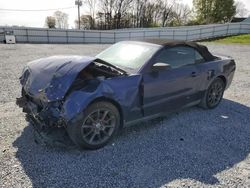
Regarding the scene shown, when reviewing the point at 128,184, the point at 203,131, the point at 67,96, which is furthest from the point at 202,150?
the point at 67,96

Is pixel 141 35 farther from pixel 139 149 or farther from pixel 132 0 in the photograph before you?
pixel 132 0

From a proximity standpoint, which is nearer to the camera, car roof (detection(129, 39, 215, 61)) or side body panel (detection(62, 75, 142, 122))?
side body panel (detection(62, 75, 142, 122))

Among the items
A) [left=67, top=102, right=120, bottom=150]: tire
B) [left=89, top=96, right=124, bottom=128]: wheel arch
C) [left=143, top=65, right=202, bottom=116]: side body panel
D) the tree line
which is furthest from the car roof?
the tree line

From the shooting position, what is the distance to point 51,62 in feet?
11.5

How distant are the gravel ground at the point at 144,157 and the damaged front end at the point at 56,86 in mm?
313

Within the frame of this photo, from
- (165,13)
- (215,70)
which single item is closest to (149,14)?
(165,13)

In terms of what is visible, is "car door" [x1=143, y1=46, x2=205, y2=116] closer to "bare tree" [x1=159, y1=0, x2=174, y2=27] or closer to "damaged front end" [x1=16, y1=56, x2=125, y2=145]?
"damaged front end" [x1=16, y1=56, x2=125, y2=145]

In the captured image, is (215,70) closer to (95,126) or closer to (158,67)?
(158,67)

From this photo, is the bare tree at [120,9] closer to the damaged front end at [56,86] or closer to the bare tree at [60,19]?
the bare tree at [60,19]

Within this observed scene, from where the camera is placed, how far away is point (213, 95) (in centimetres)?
487

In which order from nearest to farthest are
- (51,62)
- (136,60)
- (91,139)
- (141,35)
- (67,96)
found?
1. (67,96)
2. (91,139)
3. (51,62)
4. (136,60)
5. (141,35)

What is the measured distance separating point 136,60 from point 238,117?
2.37 metres

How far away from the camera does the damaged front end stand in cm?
300

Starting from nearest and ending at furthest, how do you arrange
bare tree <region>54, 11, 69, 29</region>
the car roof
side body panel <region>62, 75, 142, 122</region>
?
1. side body panel <region>62, 75, 142, 122</region>
2. the car roof
3. bare tree <region>54, 11, 69, 29</region>
